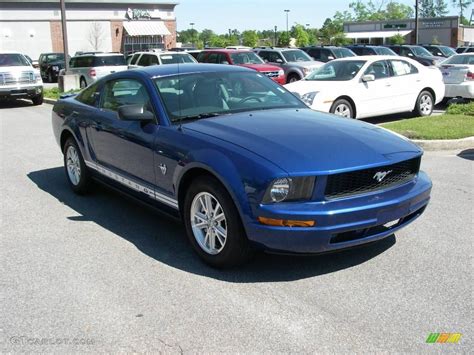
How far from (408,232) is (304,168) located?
186cm

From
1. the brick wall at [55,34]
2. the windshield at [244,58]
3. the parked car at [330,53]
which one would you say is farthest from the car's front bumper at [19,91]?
the brick wall at [55,34]

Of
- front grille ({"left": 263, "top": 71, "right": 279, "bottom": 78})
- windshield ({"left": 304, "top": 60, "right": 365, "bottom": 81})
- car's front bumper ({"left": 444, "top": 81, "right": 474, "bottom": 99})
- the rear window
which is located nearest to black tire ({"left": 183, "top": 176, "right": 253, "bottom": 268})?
windshield ({"left": 304, "top": 60, "right": 365, "bottom": 81})

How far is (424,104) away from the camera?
41.8 feet

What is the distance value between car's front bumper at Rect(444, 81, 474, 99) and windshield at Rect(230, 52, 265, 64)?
25.0ft

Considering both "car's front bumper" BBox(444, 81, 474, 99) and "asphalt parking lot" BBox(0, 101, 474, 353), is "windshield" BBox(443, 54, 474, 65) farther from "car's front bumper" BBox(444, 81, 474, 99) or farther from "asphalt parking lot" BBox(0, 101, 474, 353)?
"asphalt parking lot" BBox(0, 101, 474, 353)

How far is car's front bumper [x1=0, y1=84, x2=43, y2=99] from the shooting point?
57.8 feet

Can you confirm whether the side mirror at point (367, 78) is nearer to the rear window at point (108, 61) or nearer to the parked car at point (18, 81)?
the parked car at point (18, 81)

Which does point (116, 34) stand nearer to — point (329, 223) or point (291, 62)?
point (291, 62)

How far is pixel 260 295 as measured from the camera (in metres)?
3.98

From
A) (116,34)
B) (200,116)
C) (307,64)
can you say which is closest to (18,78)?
(307,64)

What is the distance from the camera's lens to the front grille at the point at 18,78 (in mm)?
17641

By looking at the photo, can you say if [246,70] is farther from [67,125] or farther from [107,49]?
[107,49]

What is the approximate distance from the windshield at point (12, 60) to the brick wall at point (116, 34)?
3958cm

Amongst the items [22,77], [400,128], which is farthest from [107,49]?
[400,128]
